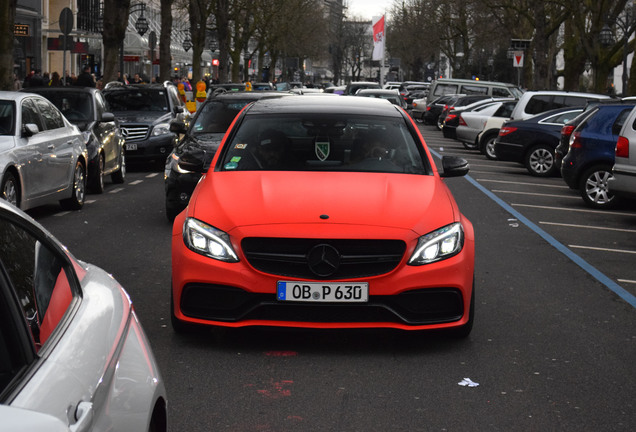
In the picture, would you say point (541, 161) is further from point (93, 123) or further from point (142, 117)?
point (93, 123)

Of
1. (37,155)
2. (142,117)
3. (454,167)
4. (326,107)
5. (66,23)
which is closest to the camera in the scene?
(454,167)

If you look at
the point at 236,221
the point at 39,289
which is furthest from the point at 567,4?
the point at 39,289

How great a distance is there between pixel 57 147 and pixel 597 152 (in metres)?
7.90

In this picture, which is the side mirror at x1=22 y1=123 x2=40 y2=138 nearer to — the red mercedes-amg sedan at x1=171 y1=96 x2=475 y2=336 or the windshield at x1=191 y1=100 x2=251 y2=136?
the windshield at x1=191 y1=100 x2=251 y2=136

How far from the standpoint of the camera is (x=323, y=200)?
270 inches

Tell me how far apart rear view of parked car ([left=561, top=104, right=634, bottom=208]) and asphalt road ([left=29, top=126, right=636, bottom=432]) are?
19.1 ft

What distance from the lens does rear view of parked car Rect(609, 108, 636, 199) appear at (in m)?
14.2

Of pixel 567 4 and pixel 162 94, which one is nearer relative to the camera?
pixel 162 94

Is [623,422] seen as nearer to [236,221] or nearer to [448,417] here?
[448,417]

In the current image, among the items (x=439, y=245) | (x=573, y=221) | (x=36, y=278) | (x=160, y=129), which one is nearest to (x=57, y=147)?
(x=573, y=221)

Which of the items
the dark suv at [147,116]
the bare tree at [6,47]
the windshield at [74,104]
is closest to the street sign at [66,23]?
the dark suv at [147,116]

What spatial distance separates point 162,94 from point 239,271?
18.4 m

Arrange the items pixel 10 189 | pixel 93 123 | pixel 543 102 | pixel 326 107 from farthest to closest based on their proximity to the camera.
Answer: pixel 543 102 < pixel 93 123 < pixel 10 189 < pixel 326 107

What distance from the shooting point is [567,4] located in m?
45.6
